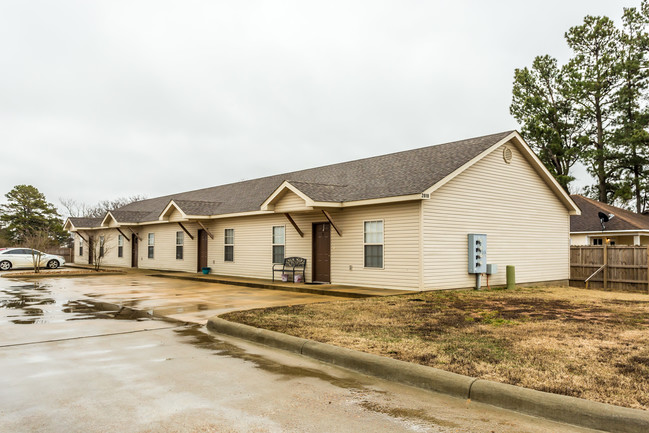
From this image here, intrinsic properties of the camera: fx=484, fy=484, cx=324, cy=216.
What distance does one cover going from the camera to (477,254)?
602 inches

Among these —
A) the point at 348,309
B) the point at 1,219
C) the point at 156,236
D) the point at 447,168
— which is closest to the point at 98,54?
the point at 156,236

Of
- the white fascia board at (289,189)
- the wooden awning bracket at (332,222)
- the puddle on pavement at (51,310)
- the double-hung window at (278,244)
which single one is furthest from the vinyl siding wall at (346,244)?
the puddle on pavement at (51,310)

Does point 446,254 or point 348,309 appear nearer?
point 348,309

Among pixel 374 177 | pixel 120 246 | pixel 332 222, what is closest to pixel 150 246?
pixel 120 246

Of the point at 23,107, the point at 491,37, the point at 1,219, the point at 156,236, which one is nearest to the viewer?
the point at 491,37

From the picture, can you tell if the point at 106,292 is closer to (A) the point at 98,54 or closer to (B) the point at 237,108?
(A) the point at 98,54

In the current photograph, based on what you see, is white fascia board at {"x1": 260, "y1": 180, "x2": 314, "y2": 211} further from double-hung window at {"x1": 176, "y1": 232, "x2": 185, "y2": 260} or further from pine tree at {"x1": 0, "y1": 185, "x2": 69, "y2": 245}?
pine tree at {"x1": 0, "y1": 185, "x2": 69, "y2": 245}

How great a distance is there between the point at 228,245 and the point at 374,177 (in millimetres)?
8214

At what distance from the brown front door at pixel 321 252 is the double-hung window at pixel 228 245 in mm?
5731

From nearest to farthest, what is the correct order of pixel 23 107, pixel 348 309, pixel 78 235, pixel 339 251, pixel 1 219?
pixel 348 309 < pixel 339 251 < pixel 23 107 < pixel 78 235 < pixel 1 219

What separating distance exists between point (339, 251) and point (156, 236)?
15.5m

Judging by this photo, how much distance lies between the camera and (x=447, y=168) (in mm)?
14977

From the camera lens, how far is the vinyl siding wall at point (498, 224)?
14.5 meters

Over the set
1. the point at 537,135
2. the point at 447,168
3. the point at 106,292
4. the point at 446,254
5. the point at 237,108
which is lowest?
the point at 106,292
